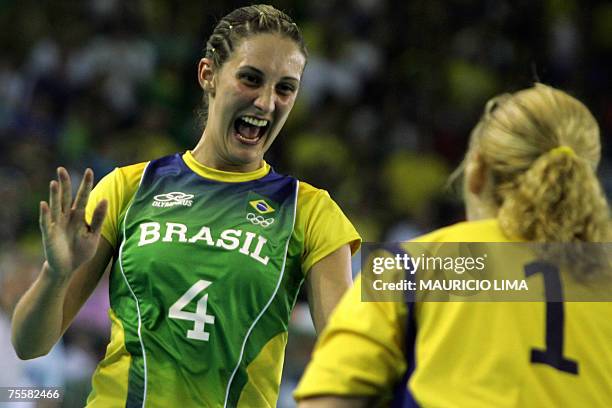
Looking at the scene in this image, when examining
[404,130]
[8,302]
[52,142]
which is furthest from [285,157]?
[8,302]

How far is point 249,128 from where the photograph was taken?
3205 millimetres

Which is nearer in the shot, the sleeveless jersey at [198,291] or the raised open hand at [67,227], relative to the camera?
the raised open hand at [67,227]

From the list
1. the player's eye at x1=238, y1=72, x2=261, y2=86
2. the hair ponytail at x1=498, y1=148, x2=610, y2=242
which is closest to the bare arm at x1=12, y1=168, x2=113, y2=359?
the player's eye at x1=238, y1=72, x2=261, y2=86

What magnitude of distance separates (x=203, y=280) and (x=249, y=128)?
0.49 metres

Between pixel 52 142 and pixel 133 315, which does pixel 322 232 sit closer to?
pixel 133 315

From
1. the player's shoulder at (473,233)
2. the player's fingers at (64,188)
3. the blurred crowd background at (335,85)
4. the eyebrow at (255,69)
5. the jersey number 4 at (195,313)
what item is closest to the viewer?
Answer: the player's shoulder at (473,233)

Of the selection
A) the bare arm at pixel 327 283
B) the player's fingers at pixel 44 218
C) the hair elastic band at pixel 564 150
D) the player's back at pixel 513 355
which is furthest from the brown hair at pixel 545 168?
the player's fingers at pixel 44 218

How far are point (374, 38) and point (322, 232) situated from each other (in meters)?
6.59

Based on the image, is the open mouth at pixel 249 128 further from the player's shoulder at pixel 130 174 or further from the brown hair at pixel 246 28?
the player's shoulder at pixel 130 174

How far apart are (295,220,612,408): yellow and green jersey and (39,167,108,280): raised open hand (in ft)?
2.84

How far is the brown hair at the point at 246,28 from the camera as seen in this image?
3.20 meters

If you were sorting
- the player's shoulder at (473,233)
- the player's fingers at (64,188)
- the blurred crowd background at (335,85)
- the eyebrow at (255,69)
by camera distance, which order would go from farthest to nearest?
the blurred crowd background at (335,85), the eyebrow at (255,69), the player's fingers at (64,188), the player's shoulder at (473,233)

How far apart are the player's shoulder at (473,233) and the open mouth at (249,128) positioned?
1076 mm

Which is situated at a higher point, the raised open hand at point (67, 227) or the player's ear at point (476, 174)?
the raised open hand at point (67, 227)
